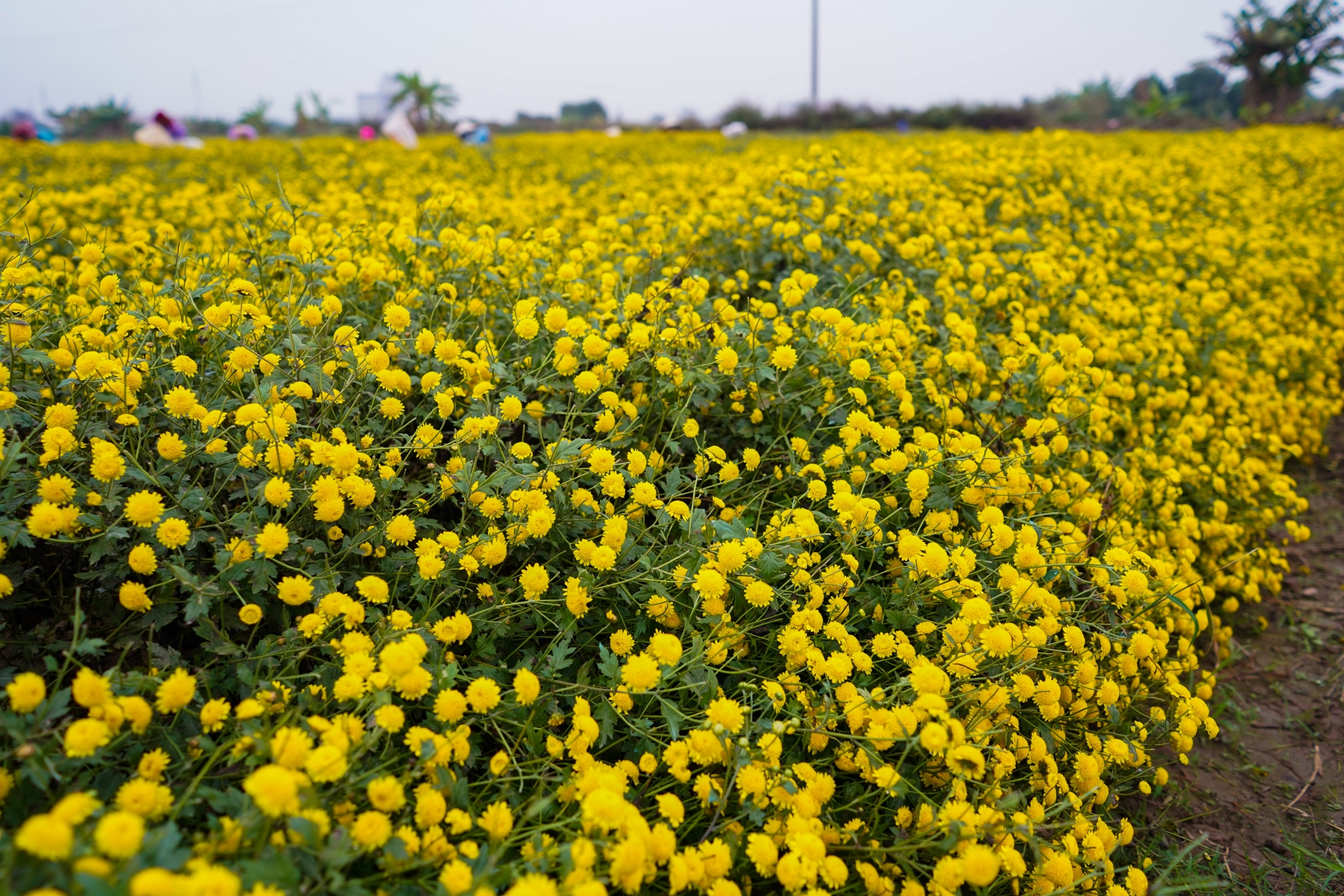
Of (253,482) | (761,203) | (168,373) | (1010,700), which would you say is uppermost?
(761,203)

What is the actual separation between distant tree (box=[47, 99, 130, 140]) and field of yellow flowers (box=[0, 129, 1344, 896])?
36111 mm

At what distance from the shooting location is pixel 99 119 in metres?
34.9

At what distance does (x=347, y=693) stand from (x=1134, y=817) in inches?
87.1

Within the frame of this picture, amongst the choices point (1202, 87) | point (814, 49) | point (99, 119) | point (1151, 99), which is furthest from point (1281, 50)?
point (99, 119)

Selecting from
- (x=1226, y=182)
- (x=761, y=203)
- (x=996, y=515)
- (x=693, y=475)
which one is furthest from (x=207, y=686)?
(x=1226, y=182)

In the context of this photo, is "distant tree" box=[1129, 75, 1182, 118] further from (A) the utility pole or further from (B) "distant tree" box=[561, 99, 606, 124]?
(B) "distant tree" box=[561, 99, 606, 124]

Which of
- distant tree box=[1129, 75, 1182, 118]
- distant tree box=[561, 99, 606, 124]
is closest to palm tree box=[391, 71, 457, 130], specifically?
distant tree box=[561, 99, 606, 124]

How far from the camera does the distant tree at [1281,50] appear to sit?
25125 millimetres

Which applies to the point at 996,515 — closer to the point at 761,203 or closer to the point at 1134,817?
the point at 1134,817

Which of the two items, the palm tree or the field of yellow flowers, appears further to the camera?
the palm tree

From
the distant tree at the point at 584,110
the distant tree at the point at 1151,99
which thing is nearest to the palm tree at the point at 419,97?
the distant tree at the point at 584,110

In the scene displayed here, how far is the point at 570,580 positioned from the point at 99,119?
146ft

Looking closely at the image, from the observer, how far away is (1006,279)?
159 inches

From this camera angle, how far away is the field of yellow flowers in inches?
53.3
